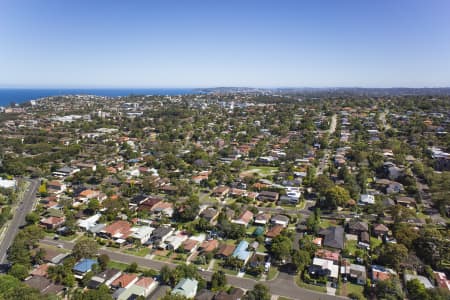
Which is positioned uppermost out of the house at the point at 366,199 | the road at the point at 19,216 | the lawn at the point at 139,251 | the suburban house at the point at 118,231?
the house at the point at 366,199

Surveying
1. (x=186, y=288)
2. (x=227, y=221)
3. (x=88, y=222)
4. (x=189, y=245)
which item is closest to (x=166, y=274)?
(x=186, y=288)

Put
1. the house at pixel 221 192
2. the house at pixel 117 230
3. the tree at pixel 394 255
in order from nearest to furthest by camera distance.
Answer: the tree at pixel 394 255, the house at pixel 117 230, the house at pixel 221 192

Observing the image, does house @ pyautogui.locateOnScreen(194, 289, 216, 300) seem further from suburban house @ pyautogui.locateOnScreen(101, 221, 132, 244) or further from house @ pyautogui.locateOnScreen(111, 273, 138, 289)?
suburban house @ pyautogui.locateOnScreen(101, 221, 132, 244)

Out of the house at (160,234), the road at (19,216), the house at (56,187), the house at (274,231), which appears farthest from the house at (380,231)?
the house at (56,187)

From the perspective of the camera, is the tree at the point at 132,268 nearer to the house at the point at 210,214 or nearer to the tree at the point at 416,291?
the house at the point at 210,214

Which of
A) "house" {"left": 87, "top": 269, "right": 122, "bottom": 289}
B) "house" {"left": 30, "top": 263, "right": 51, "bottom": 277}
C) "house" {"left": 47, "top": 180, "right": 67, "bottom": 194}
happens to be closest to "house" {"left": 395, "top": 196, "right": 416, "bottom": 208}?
"house" {"left": 87, "top": 269, "right": 122, "bottom": 289}

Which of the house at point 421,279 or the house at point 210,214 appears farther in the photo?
the house at point 210,214

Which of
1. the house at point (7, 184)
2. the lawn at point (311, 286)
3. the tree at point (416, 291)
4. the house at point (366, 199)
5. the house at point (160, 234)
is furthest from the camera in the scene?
the house at point (7, 184)
